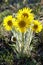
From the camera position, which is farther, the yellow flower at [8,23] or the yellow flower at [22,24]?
the yellow flower at [8,23]

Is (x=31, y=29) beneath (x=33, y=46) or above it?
above

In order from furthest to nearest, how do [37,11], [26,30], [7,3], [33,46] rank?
[7,3] < [37,11] < [33,46] < [26,30]

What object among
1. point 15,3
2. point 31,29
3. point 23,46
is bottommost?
point 15,3

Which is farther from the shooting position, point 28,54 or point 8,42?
point 8,42

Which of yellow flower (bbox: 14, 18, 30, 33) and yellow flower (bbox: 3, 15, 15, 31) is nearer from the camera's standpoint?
yellow flower (bbox: 14, 18, 30, 33)

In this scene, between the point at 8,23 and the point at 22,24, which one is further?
the point at 8,23

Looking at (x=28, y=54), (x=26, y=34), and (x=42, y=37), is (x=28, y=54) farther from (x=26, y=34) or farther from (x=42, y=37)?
(x=42, y=37)

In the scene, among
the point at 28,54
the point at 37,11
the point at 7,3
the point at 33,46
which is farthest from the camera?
the point at 7,3

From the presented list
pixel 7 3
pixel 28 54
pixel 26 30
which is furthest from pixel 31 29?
pixel 7 3

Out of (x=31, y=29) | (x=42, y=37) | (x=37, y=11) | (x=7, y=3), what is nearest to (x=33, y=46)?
(x=42, y=37)
